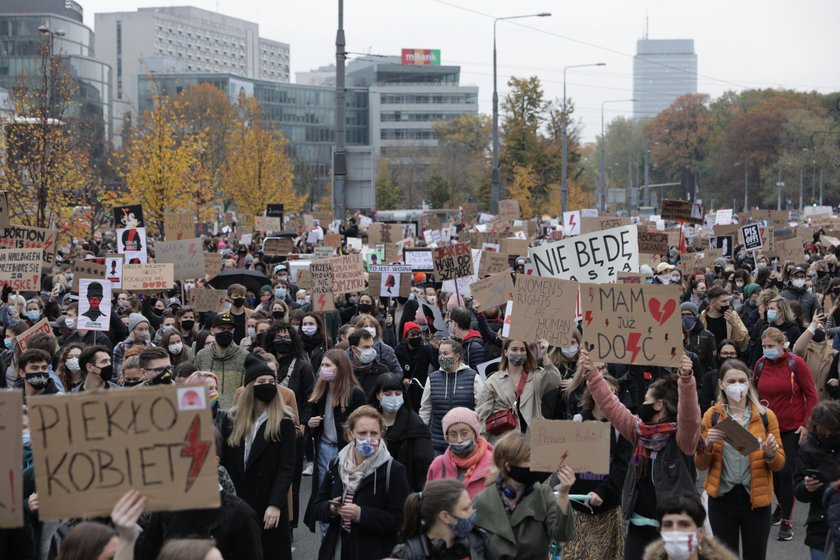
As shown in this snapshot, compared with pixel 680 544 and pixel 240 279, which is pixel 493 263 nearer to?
pixel 240 279

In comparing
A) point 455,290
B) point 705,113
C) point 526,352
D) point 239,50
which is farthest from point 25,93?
point 239,50

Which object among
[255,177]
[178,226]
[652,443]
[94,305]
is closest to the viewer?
[652,443]

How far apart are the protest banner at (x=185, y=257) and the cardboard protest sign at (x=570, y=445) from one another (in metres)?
13.1

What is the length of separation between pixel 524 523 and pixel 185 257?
13.7m

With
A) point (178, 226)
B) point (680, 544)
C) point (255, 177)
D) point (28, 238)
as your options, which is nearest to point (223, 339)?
point (680, 544)

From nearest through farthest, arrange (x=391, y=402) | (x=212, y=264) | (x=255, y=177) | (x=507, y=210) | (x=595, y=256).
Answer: (x=391, y=402)
(x=595, y=256)
(x=212, y=264)
(x=507, y=210)
(x=255, y=177)

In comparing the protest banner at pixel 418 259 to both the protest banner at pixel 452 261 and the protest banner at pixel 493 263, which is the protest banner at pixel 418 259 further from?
the protest banner at pixel 452 261

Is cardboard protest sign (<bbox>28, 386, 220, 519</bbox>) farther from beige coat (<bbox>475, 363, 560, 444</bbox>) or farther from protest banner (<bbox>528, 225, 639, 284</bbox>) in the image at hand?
protest banner (<bbox>528, 225, 639, 284</bbox>)

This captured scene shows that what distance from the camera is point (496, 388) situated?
29.7 ft

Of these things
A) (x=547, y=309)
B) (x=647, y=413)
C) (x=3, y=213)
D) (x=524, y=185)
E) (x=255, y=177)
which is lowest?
(x=647, y=413)

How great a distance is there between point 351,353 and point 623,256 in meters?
2.81

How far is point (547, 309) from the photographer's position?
9328 millimetres

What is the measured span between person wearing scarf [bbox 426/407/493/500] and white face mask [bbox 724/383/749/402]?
1.52m

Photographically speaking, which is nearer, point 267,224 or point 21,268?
point 21,268
